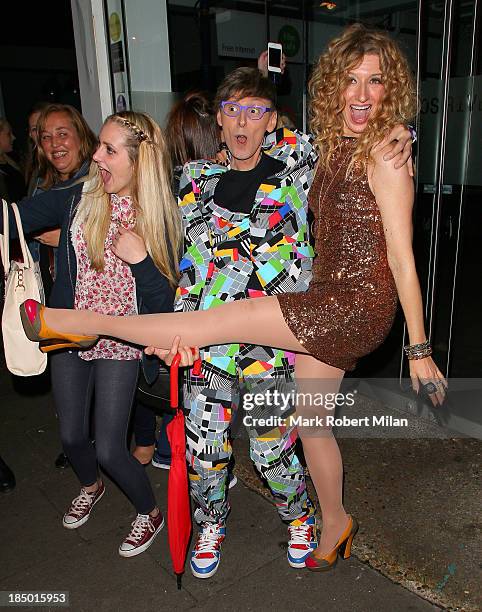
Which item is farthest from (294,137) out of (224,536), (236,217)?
(224,536)

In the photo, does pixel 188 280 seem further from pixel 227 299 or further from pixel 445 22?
pixel 445 22

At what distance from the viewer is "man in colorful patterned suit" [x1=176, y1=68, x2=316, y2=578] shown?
8.26ft

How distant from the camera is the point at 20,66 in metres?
19.2

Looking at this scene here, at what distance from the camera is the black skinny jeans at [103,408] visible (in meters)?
2.75

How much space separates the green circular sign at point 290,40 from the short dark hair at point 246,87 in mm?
2634

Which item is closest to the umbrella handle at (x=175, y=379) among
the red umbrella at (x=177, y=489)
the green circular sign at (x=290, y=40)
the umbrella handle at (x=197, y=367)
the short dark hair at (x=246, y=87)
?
the red umbrella at (x=177, y=489)

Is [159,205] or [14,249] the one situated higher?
[159,205]

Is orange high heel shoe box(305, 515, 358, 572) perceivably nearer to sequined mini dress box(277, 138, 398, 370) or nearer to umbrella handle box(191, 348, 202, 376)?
sequined mini dress box(277, 138, 398, 370)

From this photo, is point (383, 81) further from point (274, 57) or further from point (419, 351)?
point (274, 57)

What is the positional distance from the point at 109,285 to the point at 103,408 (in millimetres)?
605

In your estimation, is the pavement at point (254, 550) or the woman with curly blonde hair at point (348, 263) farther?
the pavement at point (254, 550)

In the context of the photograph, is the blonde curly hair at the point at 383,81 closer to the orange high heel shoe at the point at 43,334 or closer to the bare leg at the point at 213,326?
the bare leg at the point at 213,326

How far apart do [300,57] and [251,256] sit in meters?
3.12

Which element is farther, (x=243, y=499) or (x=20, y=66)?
(x=20, y=66)
